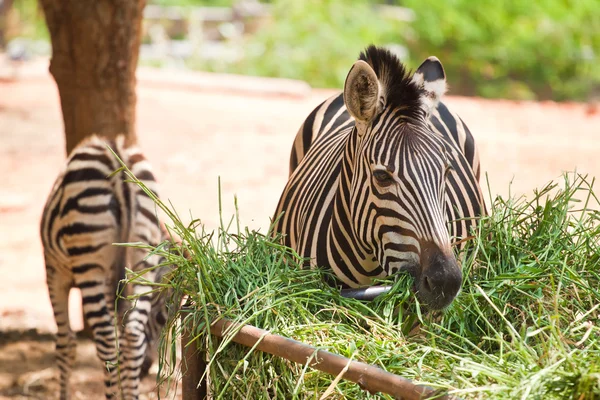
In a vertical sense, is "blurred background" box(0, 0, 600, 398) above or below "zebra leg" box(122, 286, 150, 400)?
above

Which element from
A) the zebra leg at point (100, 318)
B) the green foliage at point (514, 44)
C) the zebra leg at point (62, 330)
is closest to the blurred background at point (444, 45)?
the green foliage at point (514, 44)

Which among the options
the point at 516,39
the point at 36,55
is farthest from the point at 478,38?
the point at 36,55

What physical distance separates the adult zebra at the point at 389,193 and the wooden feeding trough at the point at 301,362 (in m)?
0.21

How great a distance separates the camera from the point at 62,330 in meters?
5.06

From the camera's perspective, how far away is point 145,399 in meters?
Answer: 5.14

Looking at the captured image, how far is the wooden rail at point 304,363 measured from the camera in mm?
2041

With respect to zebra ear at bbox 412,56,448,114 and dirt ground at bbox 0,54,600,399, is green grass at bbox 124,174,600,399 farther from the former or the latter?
dirt ground at bbox 0,54,600,399

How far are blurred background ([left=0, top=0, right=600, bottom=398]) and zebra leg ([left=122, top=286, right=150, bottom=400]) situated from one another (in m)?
1.28

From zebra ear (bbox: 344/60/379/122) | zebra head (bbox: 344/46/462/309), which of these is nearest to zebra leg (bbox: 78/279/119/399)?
zebra head (bbox: 344/46/462/309)

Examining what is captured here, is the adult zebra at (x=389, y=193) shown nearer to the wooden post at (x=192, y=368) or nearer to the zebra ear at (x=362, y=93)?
the zebra ear at (x=362, y=93)

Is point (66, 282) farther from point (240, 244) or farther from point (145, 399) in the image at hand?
point (240, 244)

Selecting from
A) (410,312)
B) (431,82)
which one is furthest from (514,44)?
Answer: (410,312)

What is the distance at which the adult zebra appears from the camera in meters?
2.63

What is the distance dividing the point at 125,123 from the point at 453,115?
8.36 feet
